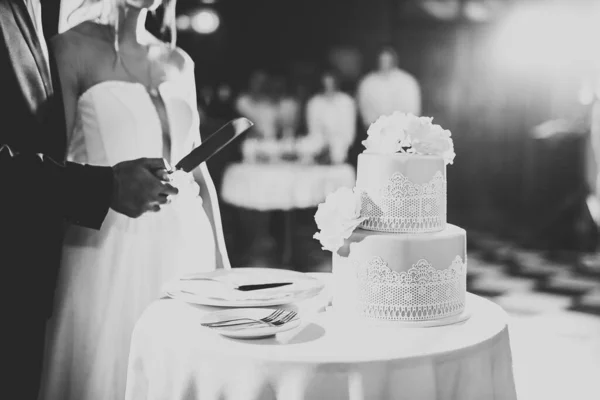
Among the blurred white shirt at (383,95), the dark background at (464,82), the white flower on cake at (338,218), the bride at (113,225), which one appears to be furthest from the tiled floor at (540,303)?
the white flower on cake at (338,218)

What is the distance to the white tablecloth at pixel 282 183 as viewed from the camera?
475 centimetres

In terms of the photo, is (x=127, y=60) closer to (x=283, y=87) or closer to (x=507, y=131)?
(x=283, y=87)

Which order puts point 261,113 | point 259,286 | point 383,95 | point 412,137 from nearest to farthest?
1. point 412,137
2. point 259,286
3. point 261,113
4. point 383,95

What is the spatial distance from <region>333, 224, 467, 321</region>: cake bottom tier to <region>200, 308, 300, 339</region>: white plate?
145mm

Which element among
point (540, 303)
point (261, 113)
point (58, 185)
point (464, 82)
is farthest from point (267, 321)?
point (464, 82)

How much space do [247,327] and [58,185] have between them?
579 mm

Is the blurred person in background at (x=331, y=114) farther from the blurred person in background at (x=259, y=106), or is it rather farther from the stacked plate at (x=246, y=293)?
the stacked plate at (x=246, y=293)

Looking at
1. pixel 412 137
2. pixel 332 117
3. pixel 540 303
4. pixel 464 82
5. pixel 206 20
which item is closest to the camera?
pixel 412 137

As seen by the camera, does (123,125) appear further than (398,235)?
Yes

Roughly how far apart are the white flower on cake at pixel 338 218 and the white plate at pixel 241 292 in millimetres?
173

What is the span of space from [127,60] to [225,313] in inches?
43.2

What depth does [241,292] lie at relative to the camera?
1.47 metres

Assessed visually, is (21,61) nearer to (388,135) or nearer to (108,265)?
(108,265)

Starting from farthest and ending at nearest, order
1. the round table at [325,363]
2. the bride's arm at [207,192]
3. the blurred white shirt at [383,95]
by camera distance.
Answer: the blurred white shirt at [383,95] < the bride's arm at [207,192] < the round table at [325,363]
